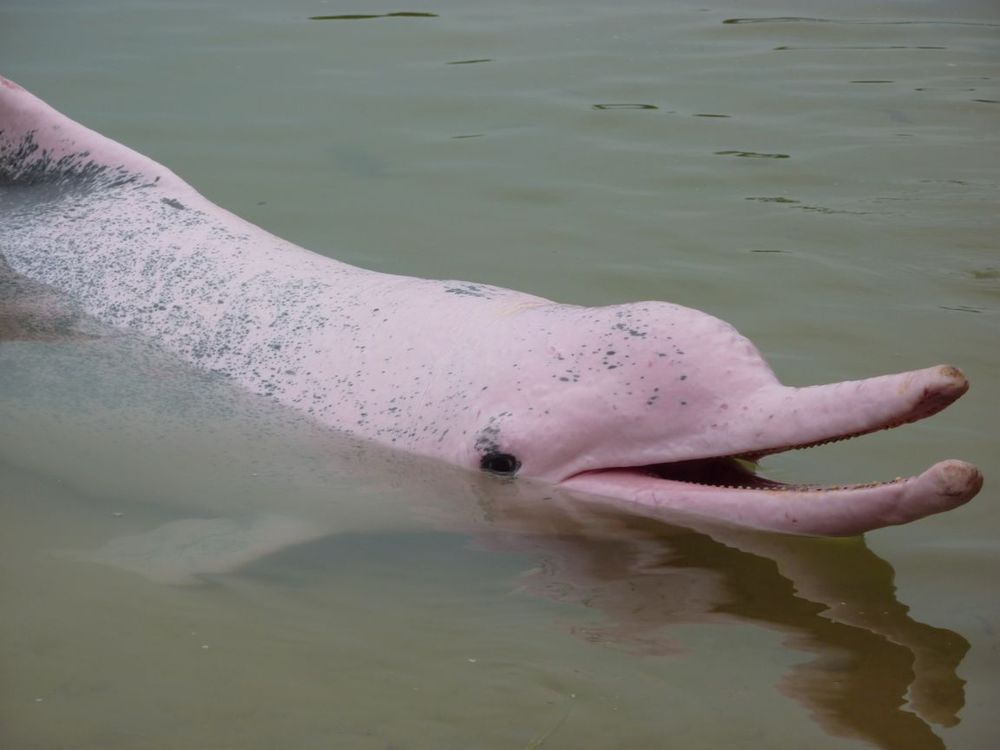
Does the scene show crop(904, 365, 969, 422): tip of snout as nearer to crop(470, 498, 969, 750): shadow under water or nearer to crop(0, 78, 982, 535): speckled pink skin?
crop(0, 78, 982, 535): speckled pink skin

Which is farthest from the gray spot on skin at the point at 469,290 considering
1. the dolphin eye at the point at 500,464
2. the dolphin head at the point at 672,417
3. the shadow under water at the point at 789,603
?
the shadow under water at the point at 789,603

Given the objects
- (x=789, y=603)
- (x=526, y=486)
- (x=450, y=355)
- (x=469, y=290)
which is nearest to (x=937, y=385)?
(x=789, y=603)

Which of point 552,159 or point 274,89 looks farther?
point 274,89

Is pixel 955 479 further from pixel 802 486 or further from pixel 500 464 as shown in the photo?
pixel 500 464

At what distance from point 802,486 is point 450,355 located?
1481 millimetres

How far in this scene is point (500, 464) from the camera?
5160 millimetres

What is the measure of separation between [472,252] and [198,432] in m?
2.93

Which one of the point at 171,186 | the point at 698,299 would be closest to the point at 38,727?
the point at 171,186

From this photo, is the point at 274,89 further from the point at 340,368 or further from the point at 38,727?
the point at 38,727

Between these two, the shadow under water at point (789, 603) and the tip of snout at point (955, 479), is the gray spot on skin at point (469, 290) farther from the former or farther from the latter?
the tip of snout at point (955, 479)

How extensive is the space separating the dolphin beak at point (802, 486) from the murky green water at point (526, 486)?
155mm

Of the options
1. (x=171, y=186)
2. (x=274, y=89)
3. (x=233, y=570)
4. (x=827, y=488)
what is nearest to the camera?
(x=827, y=488)

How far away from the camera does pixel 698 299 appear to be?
24.1 ft

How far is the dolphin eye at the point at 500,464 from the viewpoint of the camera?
5.14m
